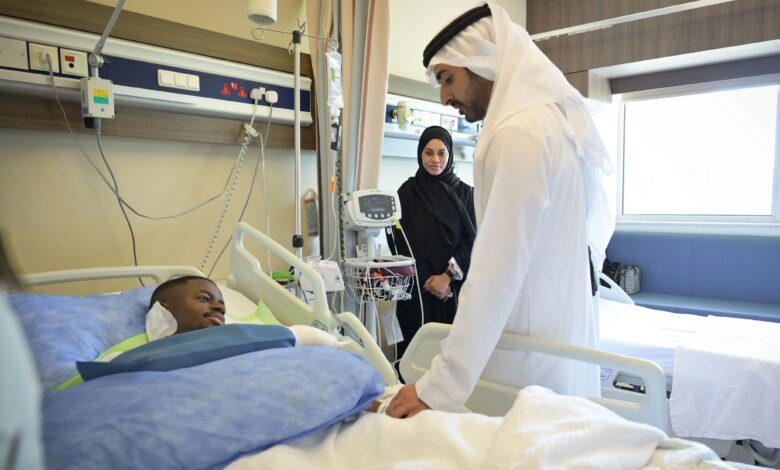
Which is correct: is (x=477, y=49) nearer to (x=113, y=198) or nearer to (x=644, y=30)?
(x=113, y=198)

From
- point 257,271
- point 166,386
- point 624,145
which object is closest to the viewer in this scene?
point 166,386

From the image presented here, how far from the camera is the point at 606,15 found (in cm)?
416

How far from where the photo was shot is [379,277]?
2.16 metres

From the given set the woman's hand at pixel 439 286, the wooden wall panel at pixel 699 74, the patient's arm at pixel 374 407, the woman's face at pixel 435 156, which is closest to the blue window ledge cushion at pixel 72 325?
the patient's arm at pixel 374 407

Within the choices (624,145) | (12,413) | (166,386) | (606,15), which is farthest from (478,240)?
(624,145)

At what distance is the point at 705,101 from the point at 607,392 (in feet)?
10.3

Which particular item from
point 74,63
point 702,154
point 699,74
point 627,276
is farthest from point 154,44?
point 702,154

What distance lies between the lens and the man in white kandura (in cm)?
125

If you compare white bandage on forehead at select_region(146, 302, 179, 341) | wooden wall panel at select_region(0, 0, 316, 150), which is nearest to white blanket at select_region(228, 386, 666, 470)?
white bandage on forehead at select_region(146, 302, 179, 341)

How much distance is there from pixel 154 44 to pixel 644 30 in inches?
140

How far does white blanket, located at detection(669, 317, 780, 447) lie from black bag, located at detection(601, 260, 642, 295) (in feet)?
5.64

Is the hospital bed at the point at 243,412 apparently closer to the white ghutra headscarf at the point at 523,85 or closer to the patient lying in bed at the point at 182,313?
the patient lying in bed at the point at 182,313

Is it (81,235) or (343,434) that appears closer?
(343,434)

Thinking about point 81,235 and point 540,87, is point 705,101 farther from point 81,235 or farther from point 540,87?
point 81,235
